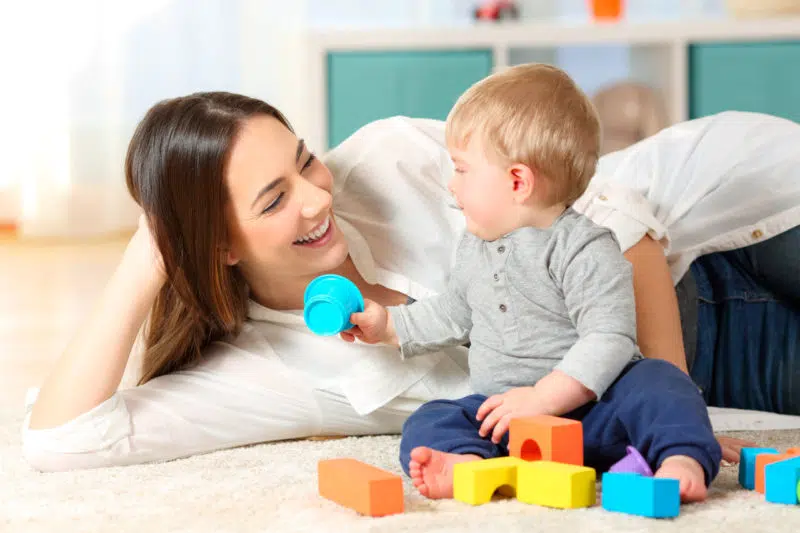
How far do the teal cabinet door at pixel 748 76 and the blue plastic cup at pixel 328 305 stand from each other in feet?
8.68

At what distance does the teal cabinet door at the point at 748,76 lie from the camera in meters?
3.55

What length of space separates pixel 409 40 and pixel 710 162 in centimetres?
206

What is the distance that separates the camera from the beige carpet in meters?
0.95

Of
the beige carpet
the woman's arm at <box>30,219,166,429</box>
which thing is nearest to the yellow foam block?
the beige carpet

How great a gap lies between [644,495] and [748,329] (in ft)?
2.22

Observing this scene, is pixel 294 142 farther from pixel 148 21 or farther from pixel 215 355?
pixel 148 21

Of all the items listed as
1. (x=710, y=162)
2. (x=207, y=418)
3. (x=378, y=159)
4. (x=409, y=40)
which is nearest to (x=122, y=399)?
(x=207, y=418)

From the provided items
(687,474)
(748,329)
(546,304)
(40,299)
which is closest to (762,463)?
(687,474)

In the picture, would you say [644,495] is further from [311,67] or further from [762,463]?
[311,67]

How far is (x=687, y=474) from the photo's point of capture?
985 mm

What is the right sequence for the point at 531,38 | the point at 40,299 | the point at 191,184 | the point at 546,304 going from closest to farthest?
1. the point at 546,304
2. the point at 191,184
3. the point at 40,299
4. the point at 531,38

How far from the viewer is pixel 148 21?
3.91 meters

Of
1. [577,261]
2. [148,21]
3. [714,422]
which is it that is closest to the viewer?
[577,261]

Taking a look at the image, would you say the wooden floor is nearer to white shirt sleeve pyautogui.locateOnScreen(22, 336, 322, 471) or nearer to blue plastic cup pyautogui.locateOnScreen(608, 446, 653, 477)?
white shirt sleeve pyautogui.locateOnScreen(22, 336, 322, 471)
